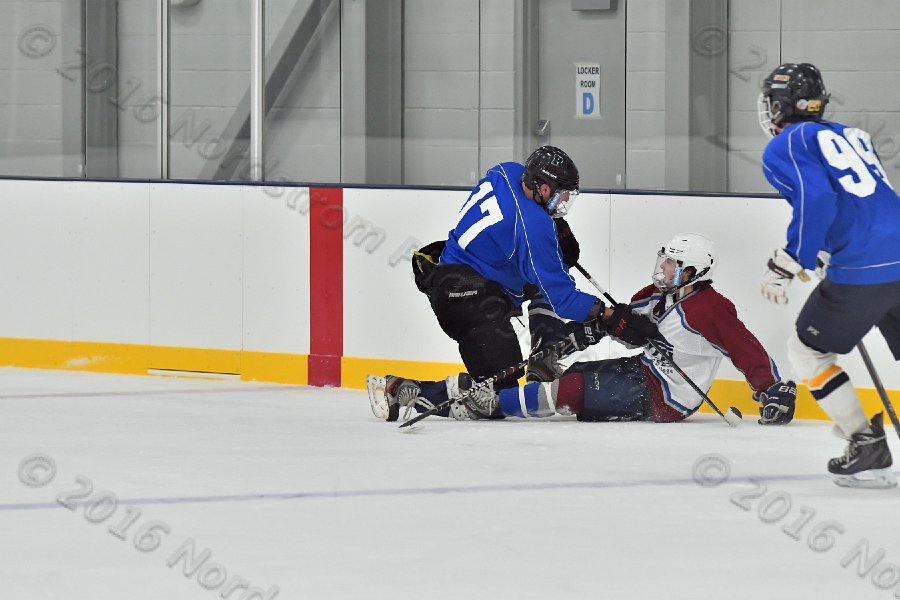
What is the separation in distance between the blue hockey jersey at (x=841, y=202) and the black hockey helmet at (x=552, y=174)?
52.6 inches

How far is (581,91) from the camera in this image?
689cm

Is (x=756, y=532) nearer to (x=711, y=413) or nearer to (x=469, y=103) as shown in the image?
(x=711, y=413)

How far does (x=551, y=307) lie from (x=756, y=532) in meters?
2.08

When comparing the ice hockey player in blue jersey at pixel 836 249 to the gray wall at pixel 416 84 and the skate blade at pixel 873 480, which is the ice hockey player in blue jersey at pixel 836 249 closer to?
the skate blade at pixel 873 480

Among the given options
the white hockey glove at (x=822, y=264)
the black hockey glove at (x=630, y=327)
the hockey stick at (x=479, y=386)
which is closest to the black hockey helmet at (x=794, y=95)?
the white hockey glove at (x=822, y=264)

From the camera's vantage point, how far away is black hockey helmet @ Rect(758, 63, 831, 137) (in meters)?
4.60

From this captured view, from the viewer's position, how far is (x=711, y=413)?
6141 millimetres

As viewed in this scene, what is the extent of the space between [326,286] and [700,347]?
1.79m

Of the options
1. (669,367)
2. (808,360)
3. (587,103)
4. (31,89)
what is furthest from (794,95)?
(31,89)

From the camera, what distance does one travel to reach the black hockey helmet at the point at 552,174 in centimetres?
574

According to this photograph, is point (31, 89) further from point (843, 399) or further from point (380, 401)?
point (843, 399)

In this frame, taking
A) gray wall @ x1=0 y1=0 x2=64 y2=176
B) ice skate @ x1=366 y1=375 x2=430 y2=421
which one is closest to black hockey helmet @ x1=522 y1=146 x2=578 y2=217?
ice skate @ x1=366 y1=375 x2=430 y2=421

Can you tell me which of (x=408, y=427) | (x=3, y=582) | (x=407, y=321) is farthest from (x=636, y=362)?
(x=3, y=582)

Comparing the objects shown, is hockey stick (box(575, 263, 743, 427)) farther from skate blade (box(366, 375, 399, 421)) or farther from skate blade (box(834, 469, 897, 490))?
skate blade (box(834, 469, 897, 490))
